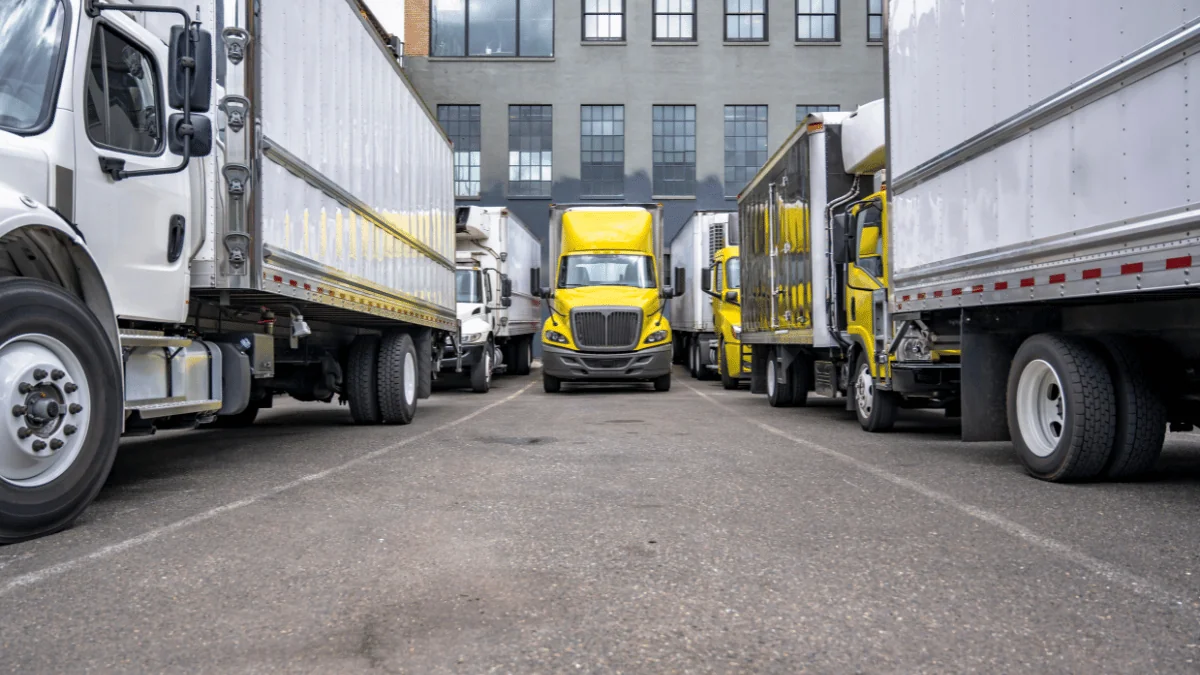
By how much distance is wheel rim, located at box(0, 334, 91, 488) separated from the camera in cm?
455

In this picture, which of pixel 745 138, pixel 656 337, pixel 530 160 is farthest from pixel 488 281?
pixel 745 138

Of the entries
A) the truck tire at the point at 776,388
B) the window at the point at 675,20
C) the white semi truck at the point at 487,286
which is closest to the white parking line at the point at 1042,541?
the truck tire at the point at 776,388

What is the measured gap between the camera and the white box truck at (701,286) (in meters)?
22.2

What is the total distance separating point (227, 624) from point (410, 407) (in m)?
8.11

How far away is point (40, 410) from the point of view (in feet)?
15.4

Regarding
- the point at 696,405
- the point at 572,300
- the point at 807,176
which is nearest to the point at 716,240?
the point at 572,300

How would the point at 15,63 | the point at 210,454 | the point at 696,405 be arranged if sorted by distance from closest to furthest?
the point at 15,63 → the point at 210,454 → the point at 696,405

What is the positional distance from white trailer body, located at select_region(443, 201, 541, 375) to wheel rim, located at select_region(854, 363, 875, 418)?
23.7ft

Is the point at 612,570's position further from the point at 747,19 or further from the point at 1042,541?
the point at 747,19

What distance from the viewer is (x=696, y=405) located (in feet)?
47.2

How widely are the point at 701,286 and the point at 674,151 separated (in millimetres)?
16858

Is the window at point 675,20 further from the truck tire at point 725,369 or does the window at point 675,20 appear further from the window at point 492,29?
the truck tire at point 725,369

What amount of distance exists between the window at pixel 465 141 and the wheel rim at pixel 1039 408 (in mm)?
31750

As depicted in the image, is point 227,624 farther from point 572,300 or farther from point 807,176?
point 572,300
